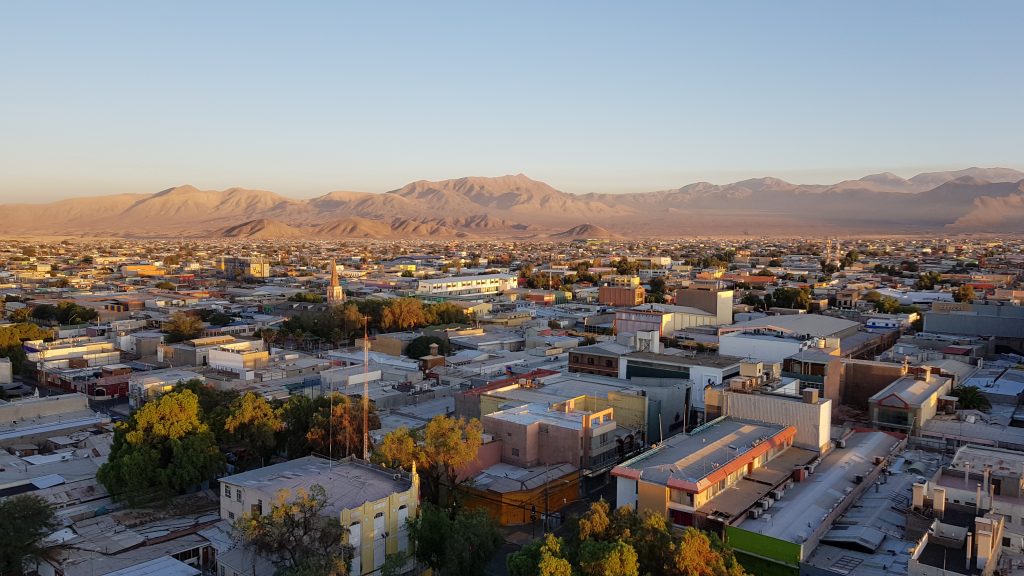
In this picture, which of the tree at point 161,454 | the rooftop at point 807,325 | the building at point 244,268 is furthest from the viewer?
the building at point 244,268

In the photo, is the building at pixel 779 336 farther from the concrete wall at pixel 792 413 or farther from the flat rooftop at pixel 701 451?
the flat rooftop at pixel 701 451

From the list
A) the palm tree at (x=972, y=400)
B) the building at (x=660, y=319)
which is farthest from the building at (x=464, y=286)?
the palm tree at (x=972, y=400)

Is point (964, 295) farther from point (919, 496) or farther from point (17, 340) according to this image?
point (17, 340)

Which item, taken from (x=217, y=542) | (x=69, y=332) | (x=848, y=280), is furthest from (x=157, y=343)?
(x=848, y=280)

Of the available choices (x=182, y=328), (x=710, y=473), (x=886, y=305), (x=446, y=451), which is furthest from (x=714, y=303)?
(x=446, y=451)

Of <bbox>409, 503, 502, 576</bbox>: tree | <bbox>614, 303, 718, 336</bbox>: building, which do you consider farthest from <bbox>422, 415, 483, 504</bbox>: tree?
<bbox>614, 303, 718, 336</bbox>: building

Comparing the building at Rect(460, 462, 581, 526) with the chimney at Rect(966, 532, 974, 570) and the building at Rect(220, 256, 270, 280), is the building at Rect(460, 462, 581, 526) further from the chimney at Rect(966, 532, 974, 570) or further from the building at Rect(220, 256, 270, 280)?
the building at Rect(220, 256, 270, 280)
